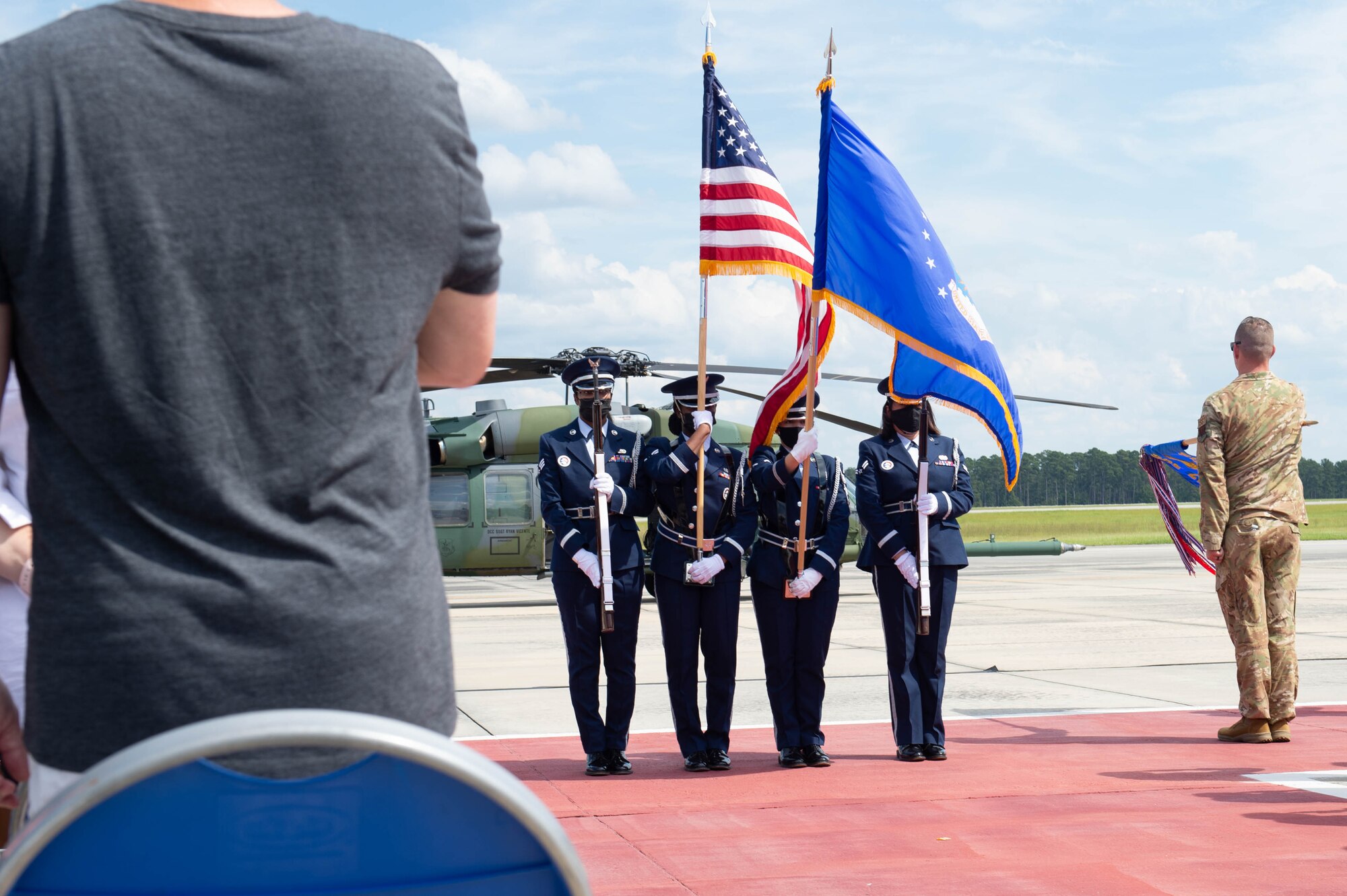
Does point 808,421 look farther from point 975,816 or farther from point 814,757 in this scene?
point 975,816

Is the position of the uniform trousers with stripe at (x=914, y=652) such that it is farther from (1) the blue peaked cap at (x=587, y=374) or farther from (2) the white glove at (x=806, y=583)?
(1) the blue peaked cap at (x=587, y=374)

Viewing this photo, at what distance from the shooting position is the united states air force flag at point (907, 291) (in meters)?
6.25

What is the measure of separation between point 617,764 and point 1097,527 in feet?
197

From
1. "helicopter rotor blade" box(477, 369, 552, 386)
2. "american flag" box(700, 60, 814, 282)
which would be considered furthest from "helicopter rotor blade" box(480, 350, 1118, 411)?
"american flag" box(700, 60, 814, 282)

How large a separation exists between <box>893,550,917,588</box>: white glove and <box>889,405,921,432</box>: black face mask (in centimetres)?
69

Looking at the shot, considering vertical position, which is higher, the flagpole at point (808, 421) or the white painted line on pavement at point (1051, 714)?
the flagpole at point (808, 421)

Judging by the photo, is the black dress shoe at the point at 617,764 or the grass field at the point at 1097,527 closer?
the black dress shoe at the point at 617,764

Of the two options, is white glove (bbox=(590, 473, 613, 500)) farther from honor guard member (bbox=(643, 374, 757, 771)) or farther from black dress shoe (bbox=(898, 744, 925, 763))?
black dress shoe (bbox=(898, 744, 925, 763))

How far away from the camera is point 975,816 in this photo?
16.9 feet

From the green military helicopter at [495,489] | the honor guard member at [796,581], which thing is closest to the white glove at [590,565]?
the honor guard member at [796,581]

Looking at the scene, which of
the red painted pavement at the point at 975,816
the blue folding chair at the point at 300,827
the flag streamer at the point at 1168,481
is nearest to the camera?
the blue folding chair at the point at 300,827

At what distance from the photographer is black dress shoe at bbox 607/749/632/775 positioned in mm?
6289

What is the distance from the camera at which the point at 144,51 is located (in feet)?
3.88

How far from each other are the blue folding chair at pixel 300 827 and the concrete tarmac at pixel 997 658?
5410mm
